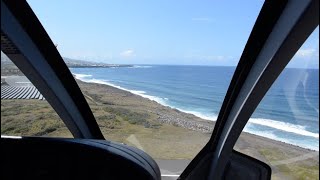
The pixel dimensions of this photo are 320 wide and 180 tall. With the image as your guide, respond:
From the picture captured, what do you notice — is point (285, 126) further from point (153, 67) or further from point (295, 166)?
point (153, 67)

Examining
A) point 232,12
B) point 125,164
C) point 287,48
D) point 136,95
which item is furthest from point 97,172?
point 136,95

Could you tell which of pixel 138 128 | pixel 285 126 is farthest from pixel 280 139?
pixel 138 128

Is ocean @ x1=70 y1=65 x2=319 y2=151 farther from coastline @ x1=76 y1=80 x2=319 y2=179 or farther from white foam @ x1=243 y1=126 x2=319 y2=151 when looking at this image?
coastline @ x1=76 y1=80 x2=319 y2=179

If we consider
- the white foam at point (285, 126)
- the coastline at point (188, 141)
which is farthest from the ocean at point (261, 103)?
the coastline at point (188, 141)

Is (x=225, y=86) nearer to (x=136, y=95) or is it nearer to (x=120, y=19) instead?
(x=120, y=19)

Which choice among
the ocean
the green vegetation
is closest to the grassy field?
the green vegetation

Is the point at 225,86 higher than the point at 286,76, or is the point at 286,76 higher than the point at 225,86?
the point at 286,76
